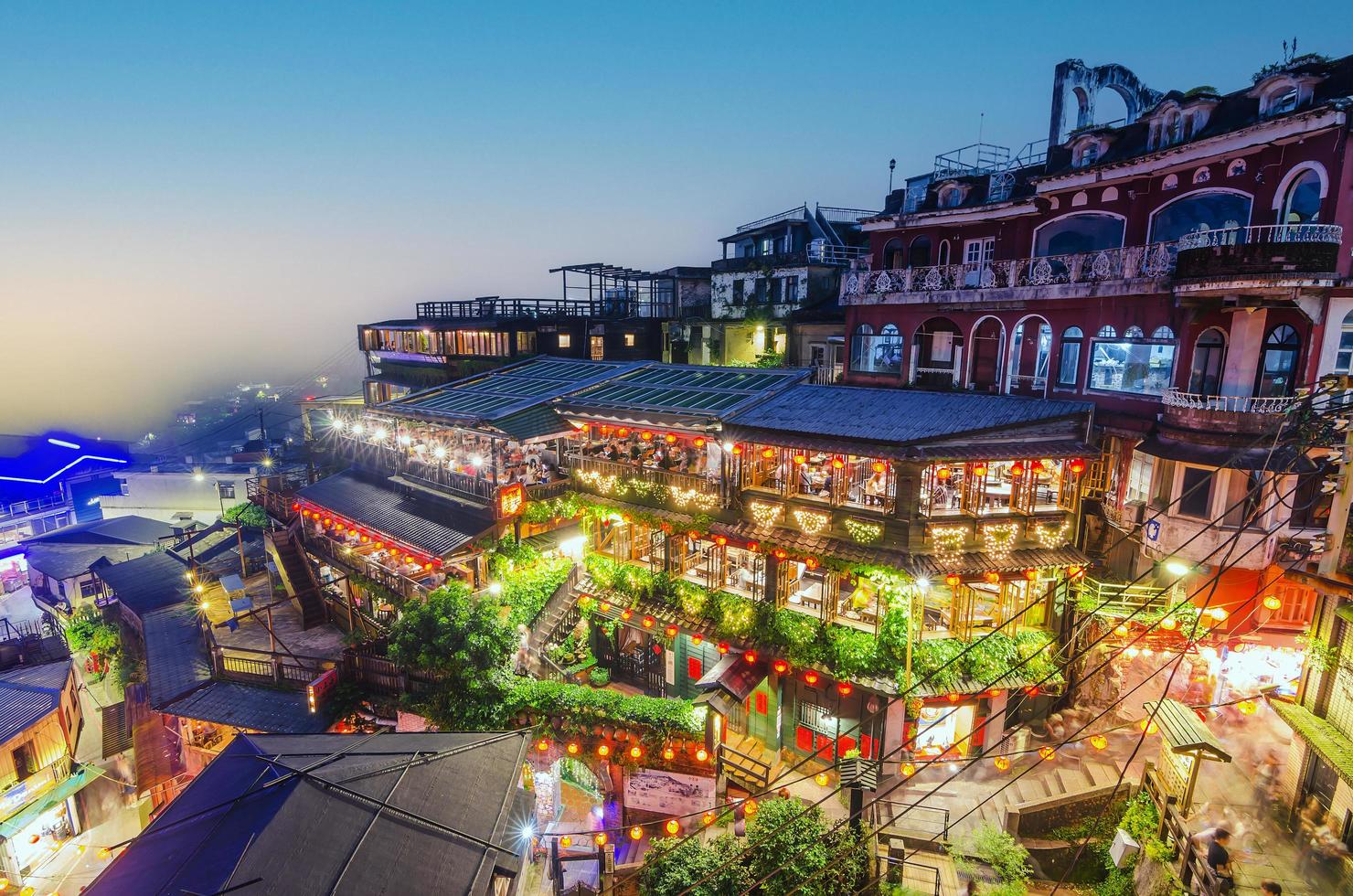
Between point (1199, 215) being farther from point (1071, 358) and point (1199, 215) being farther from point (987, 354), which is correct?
point (987, 354)

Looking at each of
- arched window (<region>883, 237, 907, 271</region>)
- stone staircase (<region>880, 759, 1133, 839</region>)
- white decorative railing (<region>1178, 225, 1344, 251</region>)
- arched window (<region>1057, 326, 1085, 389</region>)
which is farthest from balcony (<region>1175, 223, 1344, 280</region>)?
stone staircase (<region>880, 759, 1133, 839</region>)

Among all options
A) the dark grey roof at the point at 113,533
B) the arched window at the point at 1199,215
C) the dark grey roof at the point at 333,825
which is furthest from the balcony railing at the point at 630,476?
the dark grey roof at the point at 113,533

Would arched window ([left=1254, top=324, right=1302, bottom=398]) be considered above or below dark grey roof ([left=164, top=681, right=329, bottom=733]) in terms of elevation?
above

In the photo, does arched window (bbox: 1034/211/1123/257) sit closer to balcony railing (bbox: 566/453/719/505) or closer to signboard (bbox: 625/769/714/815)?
balcony railing (bbox: 566/453/719/505)

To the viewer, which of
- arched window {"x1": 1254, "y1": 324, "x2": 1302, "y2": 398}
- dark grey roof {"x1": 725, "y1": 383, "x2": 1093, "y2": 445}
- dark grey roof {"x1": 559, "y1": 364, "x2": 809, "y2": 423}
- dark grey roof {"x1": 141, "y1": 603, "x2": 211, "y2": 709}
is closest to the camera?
arched window {"x1": 1254, "y1": 324, "x2": 1302, "y2": 398}

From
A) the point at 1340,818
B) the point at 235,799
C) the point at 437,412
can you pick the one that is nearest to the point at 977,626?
the point at 1340,818

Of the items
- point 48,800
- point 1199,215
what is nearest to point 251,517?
point 48,800

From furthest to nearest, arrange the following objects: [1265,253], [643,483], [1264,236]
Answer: [643,483] → [1264,236] → [1265,253]

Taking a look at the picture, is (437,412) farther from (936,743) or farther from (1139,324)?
(1139,324)
